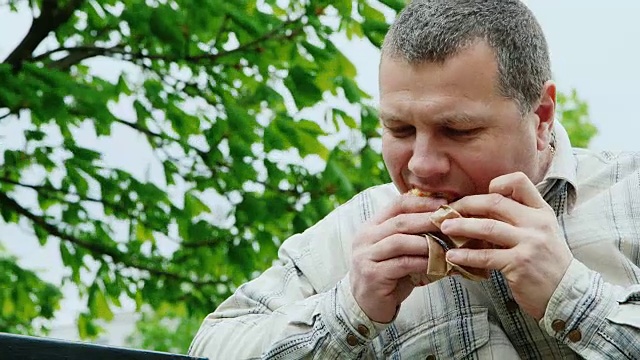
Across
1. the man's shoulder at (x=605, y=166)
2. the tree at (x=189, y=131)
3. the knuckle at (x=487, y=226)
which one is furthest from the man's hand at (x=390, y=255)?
the tree at (x=189, y=131)

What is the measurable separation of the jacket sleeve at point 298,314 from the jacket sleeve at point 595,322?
367 mm

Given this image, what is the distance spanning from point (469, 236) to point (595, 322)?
12.1 inches

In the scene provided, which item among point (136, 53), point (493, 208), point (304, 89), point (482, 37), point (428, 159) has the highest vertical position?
point (136, 53)

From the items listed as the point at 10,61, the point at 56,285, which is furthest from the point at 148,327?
→ the point at 10,61

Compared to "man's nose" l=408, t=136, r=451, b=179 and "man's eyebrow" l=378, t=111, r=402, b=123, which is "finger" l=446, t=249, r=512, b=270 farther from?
"man's eyebrow" l=378, t=111, r=402, b=123

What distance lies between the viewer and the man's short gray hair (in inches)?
92.6

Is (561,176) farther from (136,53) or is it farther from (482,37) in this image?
(136,53)

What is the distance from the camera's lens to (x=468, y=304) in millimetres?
2537

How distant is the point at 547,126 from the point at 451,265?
530 millimetres

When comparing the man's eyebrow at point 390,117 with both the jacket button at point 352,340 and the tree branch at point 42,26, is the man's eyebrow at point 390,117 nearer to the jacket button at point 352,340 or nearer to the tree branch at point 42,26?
the jacket button at point 352,340

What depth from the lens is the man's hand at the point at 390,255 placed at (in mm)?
2236

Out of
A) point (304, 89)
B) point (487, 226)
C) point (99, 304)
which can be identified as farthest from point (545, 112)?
point (99, 304)

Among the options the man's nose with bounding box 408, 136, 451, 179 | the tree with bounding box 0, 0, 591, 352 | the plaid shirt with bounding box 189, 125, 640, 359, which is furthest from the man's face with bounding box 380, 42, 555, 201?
the tree with bounding box 0, 0, 591, 352

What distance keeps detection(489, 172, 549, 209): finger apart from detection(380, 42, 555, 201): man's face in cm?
13
